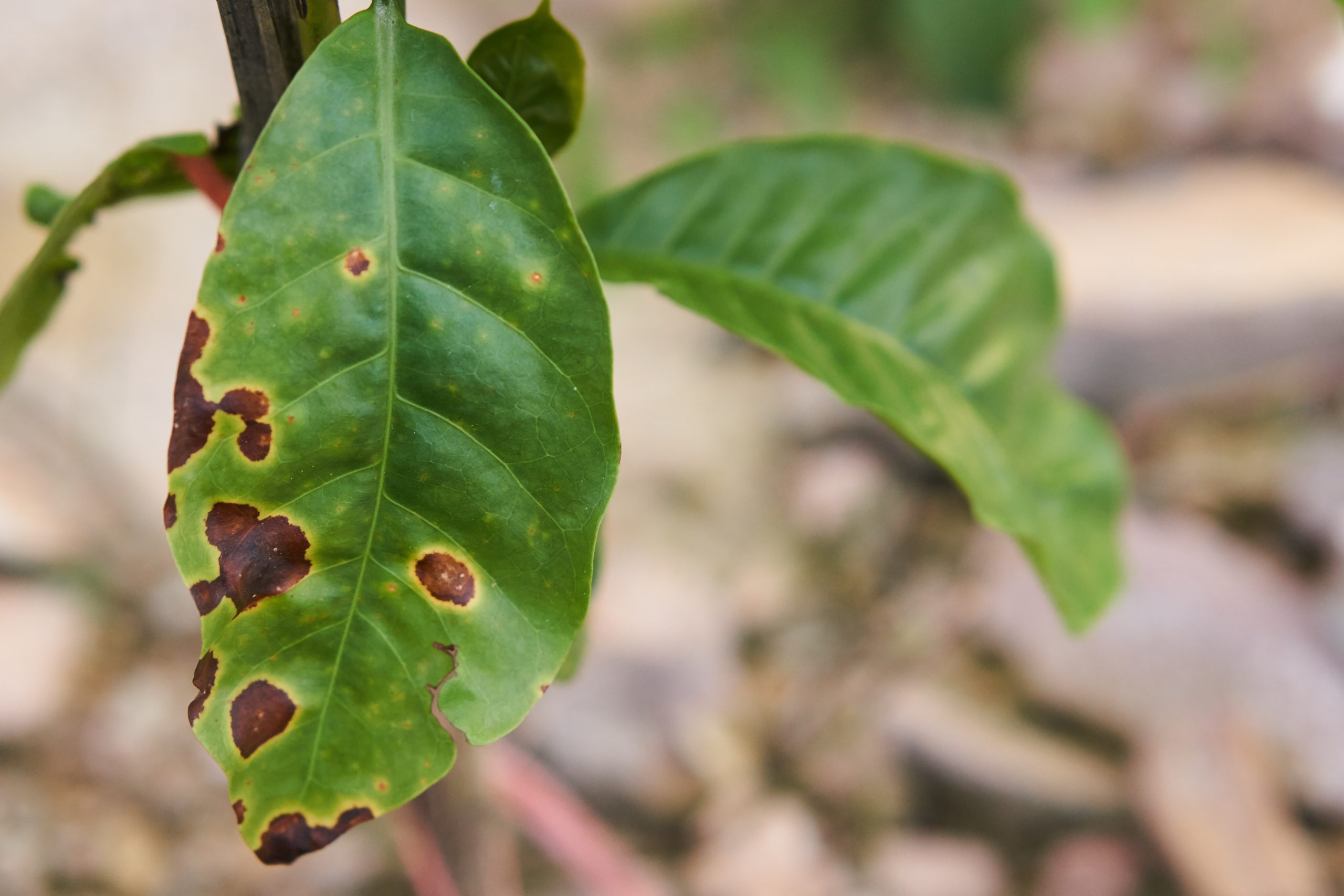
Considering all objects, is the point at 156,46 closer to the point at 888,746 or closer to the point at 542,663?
the point at 888,746

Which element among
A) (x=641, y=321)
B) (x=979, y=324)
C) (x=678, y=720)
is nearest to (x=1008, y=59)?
(x=641, y=321)

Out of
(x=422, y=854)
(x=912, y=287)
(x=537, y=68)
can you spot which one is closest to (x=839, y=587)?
(x=422, y=854)

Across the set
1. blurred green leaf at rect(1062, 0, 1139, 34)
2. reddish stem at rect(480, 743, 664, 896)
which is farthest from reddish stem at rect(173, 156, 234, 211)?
blurred green leaf at rect(1062, 0, 1139, 34)

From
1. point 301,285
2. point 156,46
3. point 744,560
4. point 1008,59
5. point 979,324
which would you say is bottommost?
point 744,560

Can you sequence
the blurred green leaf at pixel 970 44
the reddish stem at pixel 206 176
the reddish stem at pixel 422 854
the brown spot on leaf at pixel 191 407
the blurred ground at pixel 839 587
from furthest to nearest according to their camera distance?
the blurred green leaf at pixel 970 44, the blurred ground at pixel 839 587, the reddish stem at pixel 422 854, the reddish stem at pixel 206 176, the brown spot on leaf at pixel 191 407

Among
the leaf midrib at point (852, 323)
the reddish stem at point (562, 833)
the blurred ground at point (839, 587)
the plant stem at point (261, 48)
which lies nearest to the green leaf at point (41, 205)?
the plant stem at point (261, 48)

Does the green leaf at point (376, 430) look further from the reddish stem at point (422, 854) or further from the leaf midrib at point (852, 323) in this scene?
the reddish stem at point (422, 854)

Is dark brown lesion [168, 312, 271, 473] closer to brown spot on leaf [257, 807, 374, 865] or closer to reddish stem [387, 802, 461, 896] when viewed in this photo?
brown spot on leaf [257, 807, 374, 865]
